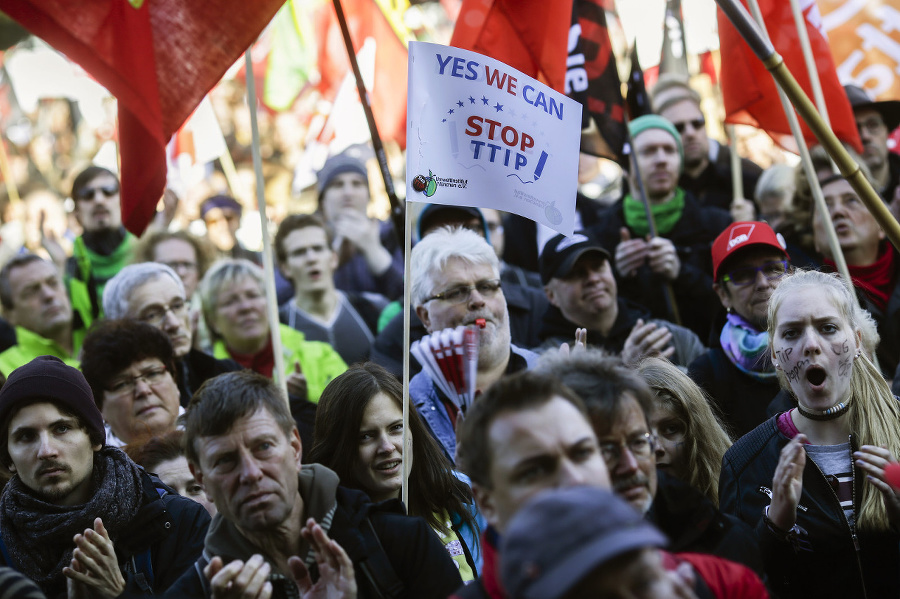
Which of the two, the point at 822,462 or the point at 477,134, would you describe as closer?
the point at 822,462

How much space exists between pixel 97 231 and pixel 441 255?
10.7 ft

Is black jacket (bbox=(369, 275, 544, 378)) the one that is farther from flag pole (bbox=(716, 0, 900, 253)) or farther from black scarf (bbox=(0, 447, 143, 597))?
flag pole (bbox=(716, 0, 900, 253))

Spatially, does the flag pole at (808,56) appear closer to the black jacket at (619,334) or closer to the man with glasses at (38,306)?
the black jacket at (619,334)

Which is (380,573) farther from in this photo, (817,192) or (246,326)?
(246,326)

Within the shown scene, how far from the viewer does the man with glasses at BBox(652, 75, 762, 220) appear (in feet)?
22.9

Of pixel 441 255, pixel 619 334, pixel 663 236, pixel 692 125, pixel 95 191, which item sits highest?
pixel 692 125

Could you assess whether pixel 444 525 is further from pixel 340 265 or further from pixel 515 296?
pixel 340 265

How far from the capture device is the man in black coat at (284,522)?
297 cm

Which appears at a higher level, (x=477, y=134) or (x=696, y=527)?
(x=477, y=134)

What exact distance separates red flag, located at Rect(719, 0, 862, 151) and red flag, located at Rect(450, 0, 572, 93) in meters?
1.11

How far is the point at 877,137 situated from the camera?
253 inches

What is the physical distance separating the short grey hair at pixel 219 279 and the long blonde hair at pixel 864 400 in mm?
3392

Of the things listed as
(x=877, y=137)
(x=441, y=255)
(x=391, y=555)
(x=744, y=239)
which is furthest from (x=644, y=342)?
(x=877, y=137)

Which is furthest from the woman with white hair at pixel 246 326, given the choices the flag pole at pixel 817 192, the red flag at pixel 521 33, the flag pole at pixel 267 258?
the flag pole at pixel 817 192
